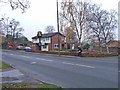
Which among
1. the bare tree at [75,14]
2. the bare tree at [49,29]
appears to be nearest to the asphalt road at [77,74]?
the bare tree at [75,14]

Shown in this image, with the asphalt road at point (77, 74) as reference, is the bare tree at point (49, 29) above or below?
above

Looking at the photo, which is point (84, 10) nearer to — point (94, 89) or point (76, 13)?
point (76, 13)

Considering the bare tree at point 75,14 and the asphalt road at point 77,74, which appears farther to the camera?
the bare tree at point 75,14

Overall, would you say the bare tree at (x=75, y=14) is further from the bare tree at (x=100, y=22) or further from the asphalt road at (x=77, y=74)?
the asphalt road at (x=77, y=74)

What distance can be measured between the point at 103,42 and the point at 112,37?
8.62 feet

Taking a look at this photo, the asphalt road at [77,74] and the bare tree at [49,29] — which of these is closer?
the asphalt road at [77,74]

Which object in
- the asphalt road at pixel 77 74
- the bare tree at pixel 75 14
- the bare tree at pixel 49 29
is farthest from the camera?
the bare tree at pixel 49 29

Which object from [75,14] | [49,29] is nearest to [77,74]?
[75,14]

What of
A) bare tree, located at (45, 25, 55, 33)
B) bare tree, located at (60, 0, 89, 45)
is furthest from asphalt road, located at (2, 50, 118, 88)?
bare tree, located at (45, 25, 55, 33)

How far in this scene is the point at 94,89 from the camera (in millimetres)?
11953

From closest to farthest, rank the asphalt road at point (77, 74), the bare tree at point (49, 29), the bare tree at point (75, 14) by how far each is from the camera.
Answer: the asphalt road at point (77, 74) → the bare tree at point (75, 14) → the bare tree at point (49, 29)

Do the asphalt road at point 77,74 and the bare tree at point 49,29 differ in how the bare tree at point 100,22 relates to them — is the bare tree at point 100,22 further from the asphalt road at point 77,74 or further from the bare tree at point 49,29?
the bare tree at point 49,29

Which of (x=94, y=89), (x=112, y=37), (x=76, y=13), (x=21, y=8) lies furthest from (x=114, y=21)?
(x=94, y=89)

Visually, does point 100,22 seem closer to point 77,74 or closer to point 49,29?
point 77,74
